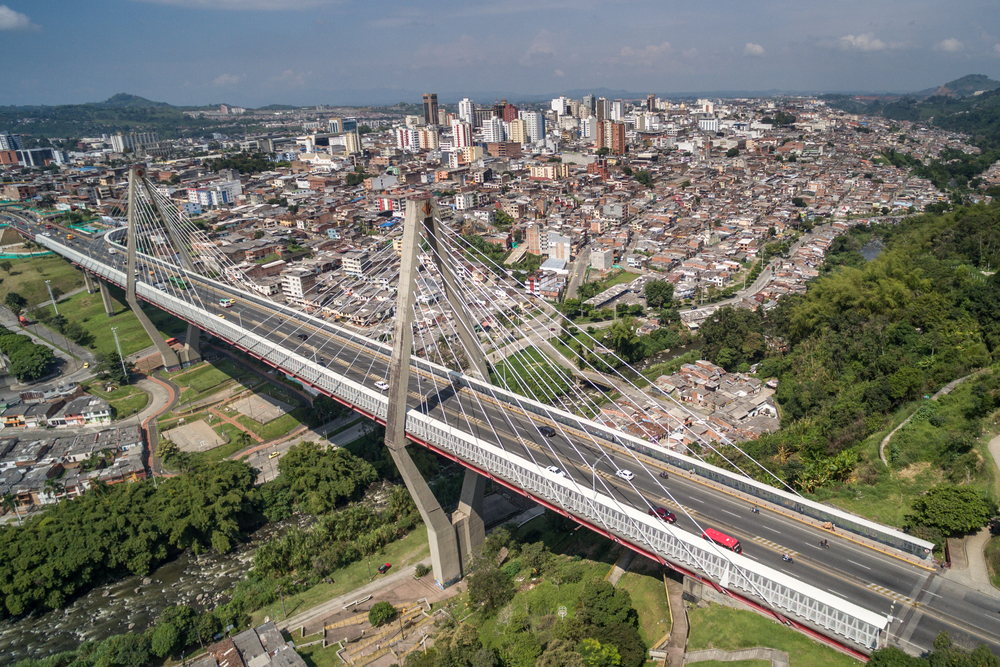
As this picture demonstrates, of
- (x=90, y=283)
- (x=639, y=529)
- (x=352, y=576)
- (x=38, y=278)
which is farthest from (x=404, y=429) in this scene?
(x=38, y=278)

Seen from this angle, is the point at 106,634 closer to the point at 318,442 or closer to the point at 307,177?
the point at 318,442

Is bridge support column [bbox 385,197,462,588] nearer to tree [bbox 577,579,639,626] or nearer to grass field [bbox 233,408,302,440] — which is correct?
tree [bbox 577,579,639,626]

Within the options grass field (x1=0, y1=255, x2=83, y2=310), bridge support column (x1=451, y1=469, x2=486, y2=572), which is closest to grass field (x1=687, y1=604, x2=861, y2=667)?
bridge support column (x1=451, y1=469, x2=486, y2=572)

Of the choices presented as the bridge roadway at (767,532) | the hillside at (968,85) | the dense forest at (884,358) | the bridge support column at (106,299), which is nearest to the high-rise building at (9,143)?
the bridge support column at (106,299)

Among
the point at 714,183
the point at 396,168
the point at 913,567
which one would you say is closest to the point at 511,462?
the point at 913,567

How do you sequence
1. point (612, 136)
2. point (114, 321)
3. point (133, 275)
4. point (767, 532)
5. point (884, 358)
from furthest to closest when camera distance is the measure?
1. point (612, 136)
2. point (114, 321)
3. point (133, 275)
4. point (884, 358)
5. point (767, 532)

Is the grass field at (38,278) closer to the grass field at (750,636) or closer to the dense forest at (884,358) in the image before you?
the grass field at (750,636)

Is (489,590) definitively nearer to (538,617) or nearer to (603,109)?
(538,617)
